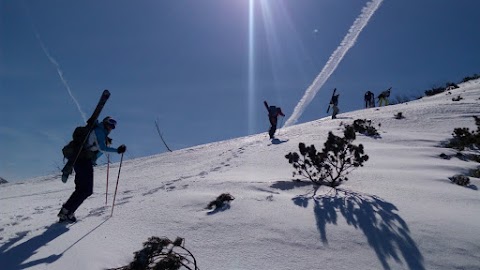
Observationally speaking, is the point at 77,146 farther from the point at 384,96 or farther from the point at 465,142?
the point at 384,96

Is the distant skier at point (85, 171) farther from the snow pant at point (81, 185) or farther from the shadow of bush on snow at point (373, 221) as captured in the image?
the shadow of bush on snow at point (373, 221)

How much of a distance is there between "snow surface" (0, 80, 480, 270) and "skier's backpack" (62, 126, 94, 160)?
961 mm

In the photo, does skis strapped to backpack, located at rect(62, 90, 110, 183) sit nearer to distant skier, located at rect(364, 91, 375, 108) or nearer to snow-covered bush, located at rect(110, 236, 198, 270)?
snow-covered bush, located at rect(110, 236, 198, 270)

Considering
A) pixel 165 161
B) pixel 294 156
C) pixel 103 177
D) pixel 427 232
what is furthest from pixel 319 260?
pixel 165 161

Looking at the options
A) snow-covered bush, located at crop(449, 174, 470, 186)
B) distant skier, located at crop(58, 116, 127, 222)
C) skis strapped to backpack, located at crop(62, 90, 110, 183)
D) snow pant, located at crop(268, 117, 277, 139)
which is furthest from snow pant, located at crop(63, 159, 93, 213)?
snow pant, located at crop(268, 117, 277, 139)

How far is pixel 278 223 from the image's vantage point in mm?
4707

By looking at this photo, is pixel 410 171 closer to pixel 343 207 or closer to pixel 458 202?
pixel 458 202

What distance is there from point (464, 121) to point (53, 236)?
12813mm

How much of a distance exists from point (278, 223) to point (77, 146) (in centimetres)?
329

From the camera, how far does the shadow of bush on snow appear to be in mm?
3902

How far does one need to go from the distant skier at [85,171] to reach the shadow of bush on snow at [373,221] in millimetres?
3077

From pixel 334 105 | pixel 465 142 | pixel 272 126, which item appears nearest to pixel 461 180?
pixel 465 142

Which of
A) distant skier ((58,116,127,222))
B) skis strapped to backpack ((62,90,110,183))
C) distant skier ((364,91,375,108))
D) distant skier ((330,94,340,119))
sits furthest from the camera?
distant skier ((364,91,375,108))

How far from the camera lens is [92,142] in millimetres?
5988
